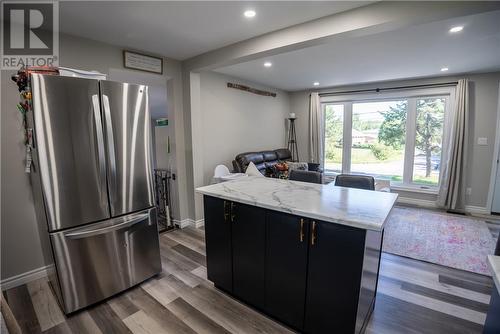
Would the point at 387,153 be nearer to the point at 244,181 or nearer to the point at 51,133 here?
the point at 244,181

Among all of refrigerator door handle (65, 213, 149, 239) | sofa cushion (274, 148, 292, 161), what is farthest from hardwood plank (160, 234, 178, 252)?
sofa cushion (274, 148, 292, 161)

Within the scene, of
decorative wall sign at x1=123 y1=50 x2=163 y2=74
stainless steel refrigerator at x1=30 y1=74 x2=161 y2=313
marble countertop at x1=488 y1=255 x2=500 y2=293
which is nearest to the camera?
marble countertop at x1=488 y1=255 x2=500 y2=293

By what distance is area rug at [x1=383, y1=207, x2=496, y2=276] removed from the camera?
2.75 m

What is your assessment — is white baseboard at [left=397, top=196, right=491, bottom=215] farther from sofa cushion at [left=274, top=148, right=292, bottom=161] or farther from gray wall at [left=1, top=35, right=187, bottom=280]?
gray wall at [left=1, top=35, right=187, bottom=280]

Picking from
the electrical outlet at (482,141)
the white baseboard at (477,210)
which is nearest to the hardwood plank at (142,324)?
the white baseboard at (477,210)

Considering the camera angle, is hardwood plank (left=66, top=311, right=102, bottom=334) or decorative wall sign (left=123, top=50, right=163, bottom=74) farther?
decorative wall sign (left=123, top=50, right=163, bottom=74)

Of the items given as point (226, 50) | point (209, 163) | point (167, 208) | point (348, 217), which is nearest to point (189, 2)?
point (226, 50)

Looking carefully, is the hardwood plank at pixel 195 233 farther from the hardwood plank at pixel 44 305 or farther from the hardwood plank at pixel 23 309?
the hardwood plank at pixel 23 309

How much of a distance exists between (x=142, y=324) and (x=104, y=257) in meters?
0.65

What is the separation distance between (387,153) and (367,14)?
4.17 m

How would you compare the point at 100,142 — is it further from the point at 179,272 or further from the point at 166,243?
the point at 166,243

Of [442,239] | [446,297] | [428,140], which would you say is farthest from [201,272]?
[428,140]

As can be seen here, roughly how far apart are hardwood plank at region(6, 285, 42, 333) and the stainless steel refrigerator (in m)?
0.21

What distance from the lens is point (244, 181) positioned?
2510mm
